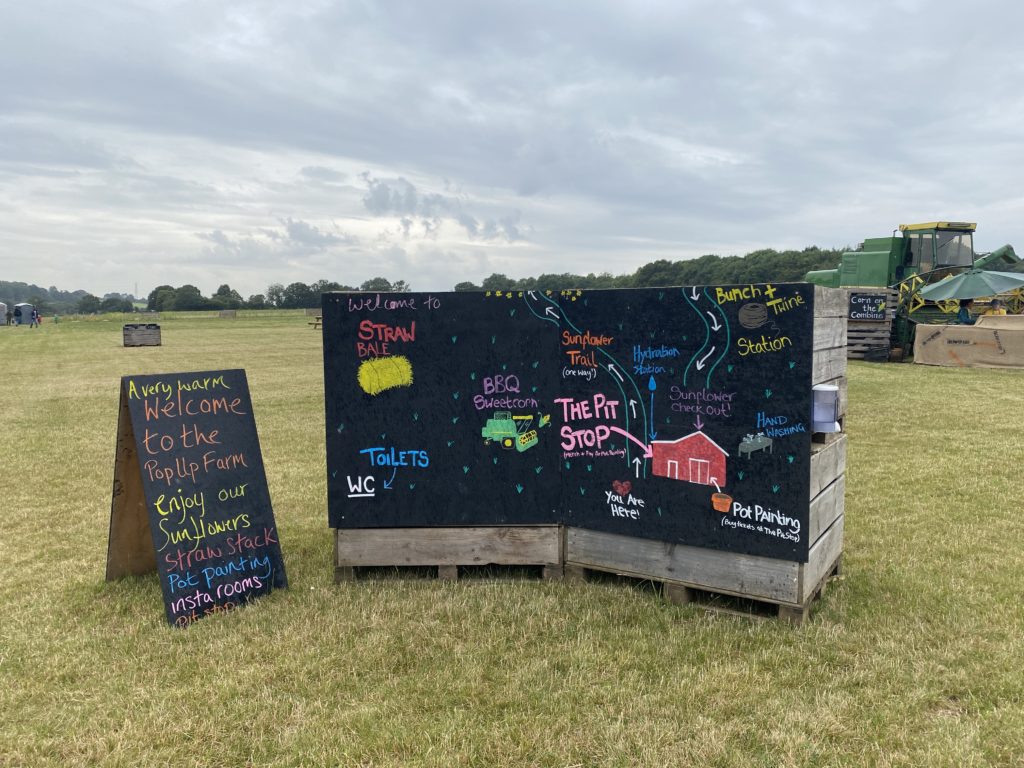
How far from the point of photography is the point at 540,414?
4.84 m

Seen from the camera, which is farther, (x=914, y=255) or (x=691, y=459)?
(x=914, y=255)

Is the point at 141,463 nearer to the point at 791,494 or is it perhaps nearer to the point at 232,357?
the point at 791,494

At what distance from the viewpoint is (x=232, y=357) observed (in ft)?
86.9

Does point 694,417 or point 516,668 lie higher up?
point 694,417

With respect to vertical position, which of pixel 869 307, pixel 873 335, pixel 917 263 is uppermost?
pixel 917 263

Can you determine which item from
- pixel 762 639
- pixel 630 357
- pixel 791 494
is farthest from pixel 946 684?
pixel 630 357

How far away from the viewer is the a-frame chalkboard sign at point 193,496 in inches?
177

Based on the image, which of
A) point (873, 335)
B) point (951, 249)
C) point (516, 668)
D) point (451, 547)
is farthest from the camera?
point (951, 249)

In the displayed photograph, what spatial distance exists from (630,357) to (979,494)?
16.1 feet

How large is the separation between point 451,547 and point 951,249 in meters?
23.7

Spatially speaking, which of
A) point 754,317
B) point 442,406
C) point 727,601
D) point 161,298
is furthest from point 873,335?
point 161,298

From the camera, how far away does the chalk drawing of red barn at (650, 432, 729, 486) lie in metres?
4.37

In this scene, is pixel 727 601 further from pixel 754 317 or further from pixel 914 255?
pixel 914 255

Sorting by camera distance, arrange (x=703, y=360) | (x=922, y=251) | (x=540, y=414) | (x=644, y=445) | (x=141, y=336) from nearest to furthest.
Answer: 1. (x=703, y=360)
2. (x=644, y=445)
3. (x=540, y=414)
4. (x=922, y=251)
5. (x=141, y=336)
